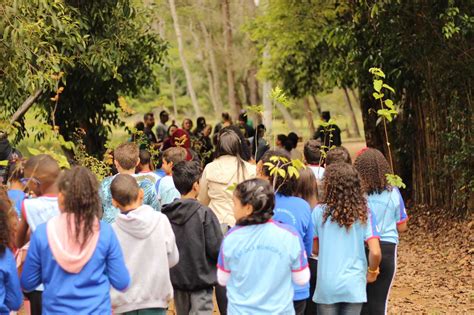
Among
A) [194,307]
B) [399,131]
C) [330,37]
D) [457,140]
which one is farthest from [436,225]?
[194,307]

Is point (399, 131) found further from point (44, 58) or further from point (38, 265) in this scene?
point (38, 265)

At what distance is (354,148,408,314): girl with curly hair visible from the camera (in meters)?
6.71

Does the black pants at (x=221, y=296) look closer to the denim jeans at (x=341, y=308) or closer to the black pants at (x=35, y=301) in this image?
the denim jeans at (x=341, y=308)

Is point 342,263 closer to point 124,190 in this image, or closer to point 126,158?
point 124,190

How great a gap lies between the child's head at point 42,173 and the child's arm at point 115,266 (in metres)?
0.76

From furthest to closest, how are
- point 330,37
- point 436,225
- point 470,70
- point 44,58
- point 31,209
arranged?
point 330,37 < point 436,225 < point 470,70 < point 44,58 < point 31,209

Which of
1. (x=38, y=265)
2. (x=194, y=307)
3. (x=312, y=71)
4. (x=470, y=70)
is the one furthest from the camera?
(x=312, y=71)

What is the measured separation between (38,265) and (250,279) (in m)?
1.25

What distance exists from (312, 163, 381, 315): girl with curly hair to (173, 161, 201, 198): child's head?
1020mm

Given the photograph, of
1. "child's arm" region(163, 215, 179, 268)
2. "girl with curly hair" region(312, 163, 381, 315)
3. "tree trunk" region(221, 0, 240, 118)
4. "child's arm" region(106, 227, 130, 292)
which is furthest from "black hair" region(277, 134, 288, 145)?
"tree trunk" region(221, 0, 240, 118)

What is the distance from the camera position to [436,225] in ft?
46.2

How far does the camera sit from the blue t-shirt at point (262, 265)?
5207 millimetres

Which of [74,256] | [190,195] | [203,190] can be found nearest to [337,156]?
[203,190]

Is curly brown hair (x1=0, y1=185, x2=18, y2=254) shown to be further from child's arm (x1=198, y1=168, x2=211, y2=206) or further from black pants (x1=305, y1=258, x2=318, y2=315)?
child's arm (x1=198, y1=168, x2=211, y2=206)
